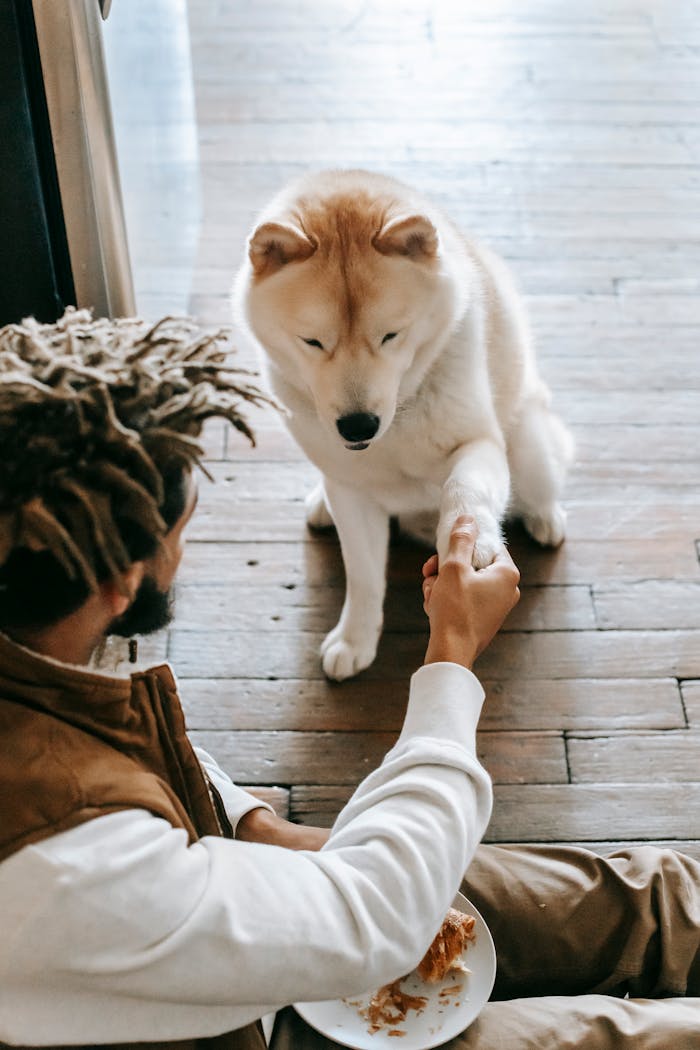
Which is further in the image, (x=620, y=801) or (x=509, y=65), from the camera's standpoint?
(x=509, y=65)

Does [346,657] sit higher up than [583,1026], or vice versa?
[583,1026]

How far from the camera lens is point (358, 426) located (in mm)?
1712

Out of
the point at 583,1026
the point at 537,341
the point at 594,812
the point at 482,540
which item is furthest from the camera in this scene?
the point at 537,341

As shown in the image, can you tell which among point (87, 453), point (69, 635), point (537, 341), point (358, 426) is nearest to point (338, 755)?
point (358, 426)

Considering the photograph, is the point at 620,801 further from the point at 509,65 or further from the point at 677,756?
the point at 509,65

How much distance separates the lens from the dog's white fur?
168 cm

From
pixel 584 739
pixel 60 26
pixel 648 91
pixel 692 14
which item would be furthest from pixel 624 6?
pixel 584 739

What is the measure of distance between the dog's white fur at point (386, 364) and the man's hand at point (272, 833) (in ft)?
1.51

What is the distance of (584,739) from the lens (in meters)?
2.09

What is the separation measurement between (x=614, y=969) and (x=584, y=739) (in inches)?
26.7

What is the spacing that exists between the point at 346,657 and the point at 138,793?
3.90 feet

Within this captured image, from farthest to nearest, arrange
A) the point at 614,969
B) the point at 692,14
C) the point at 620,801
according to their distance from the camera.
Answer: the point at 692,14 < the point at 620,801 < the point at 614,969

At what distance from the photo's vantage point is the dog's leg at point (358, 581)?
208cm

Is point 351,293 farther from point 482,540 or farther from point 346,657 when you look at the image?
point 346,657
